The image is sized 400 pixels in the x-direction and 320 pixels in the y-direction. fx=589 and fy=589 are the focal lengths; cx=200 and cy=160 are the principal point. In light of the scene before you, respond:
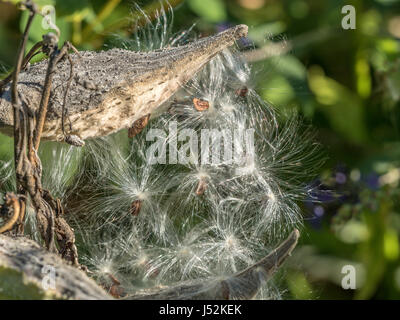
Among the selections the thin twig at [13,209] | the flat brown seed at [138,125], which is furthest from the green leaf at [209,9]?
the thin twig at [13,209]

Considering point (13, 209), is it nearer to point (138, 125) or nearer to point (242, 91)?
point (138, 125)

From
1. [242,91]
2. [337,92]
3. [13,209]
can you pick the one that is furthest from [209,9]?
[13,209]

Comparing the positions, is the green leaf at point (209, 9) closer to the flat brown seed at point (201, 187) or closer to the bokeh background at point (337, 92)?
the bokeh background at point (337, 92)

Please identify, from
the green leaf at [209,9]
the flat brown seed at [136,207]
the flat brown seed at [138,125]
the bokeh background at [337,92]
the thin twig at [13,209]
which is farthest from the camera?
the green leaf at [209,9]

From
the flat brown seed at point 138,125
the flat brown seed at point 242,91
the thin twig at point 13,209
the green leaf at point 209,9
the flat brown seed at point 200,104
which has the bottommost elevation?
the thin twig at point 13,209

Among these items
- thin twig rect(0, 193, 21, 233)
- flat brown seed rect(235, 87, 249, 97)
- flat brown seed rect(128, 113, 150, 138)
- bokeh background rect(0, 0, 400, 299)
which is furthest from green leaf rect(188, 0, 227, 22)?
thin twig rect(0, 193, 21, 233)
